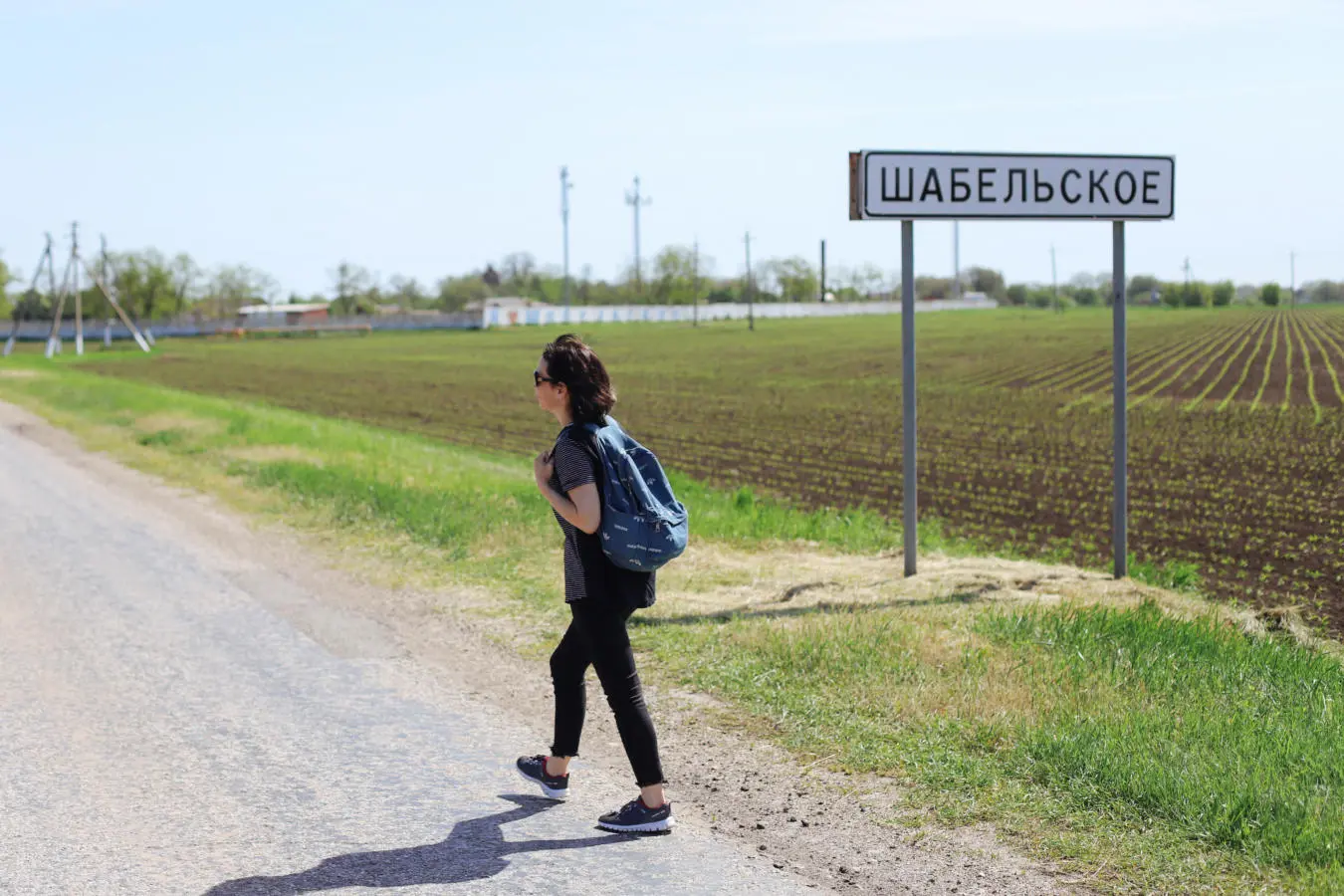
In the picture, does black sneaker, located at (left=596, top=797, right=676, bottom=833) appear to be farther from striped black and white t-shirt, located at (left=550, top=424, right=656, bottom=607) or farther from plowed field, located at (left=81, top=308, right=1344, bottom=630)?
plowed field, located at (left=81, top=308, right=1344, bottom=630)

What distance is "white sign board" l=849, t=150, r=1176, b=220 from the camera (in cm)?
873

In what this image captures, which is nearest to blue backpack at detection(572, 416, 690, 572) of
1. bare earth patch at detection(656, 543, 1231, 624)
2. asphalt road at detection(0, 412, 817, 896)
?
asphalt road at detection(0, 412, 817, 896)

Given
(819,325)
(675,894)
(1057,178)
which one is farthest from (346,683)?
(819,325)

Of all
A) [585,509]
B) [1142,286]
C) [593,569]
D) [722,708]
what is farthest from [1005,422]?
[1142,286]

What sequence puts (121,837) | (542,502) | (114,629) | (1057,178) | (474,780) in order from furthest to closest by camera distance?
(542,502) → (1057,178) → (114,629) → (474,780) → (121,837)

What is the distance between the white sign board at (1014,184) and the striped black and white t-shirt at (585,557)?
4.57 metres

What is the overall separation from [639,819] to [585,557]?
97 centimetres

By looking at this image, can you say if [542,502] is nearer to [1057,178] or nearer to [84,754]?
[1057,178]

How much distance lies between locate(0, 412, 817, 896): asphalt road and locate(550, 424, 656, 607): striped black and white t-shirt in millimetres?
877

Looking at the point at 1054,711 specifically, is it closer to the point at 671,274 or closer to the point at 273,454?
the point at 273,454

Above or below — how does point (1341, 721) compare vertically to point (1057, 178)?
below

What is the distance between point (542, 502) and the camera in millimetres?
12898

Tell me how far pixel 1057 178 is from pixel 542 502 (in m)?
6.02

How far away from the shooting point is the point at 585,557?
15.5 ft
